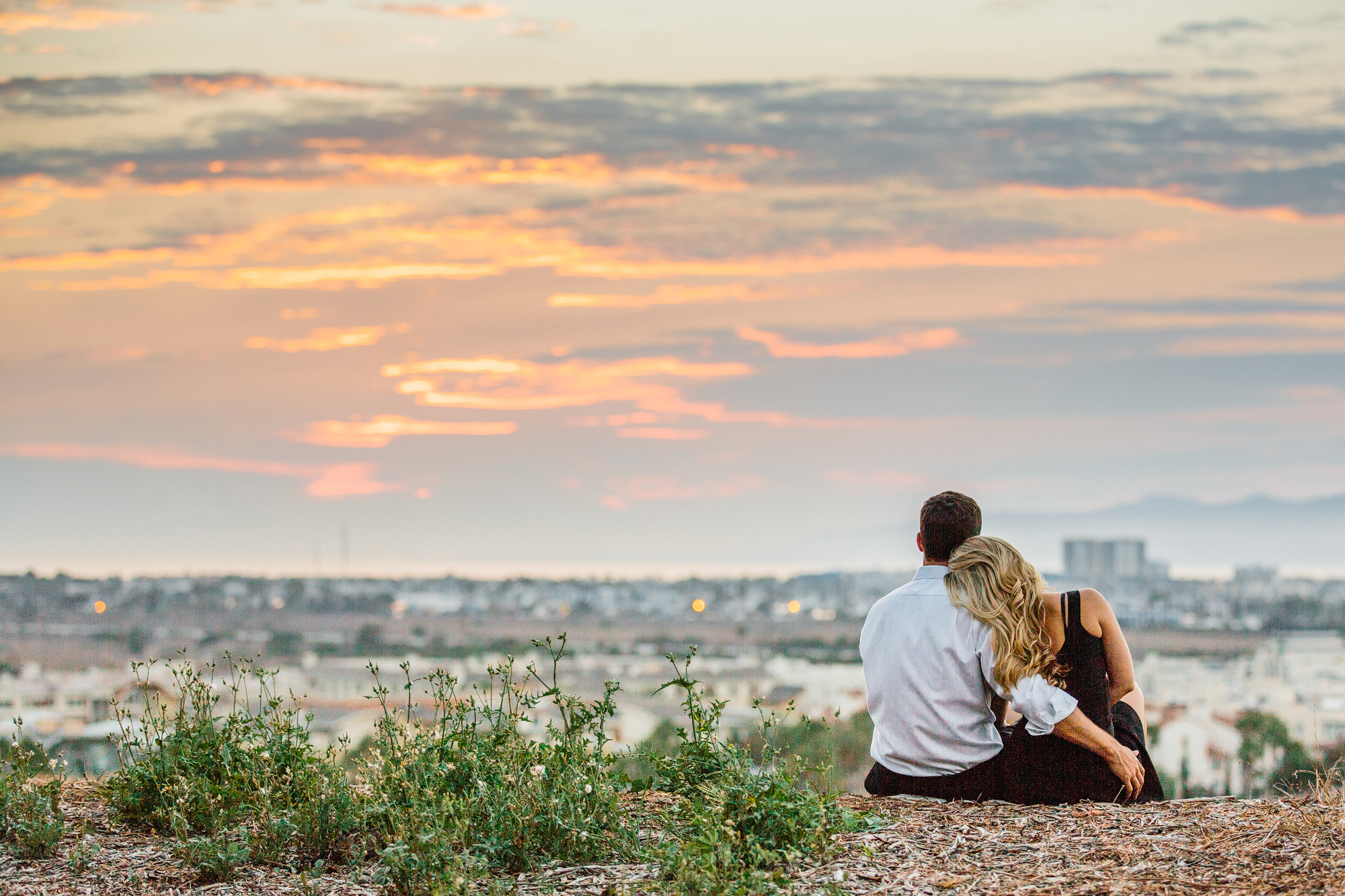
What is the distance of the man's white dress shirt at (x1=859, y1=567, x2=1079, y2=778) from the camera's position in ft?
18.2

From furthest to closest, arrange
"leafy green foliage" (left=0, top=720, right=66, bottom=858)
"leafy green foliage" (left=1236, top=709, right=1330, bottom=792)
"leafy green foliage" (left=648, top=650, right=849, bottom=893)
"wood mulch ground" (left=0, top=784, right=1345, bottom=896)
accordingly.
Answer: "leafy green foliage" (left=1236, top=709, right=1330, bottom=792)
"leafy green foliage" (left=0, top=720, right=66, bottom=858)
"wood mulch ground" (left=0, top=784, right=1345, bottom=896)
"leafy green foliage" (left=648, top=650, right=849, bottom=893)

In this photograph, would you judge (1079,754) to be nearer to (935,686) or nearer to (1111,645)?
(1111,645)

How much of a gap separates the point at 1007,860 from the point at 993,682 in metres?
0.78

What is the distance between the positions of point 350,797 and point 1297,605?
2561 inches

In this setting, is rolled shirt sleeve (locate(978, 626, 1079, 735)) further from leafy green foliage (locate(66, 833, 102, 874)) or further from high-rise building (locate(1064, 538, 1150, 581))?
high-rise building (locate(1064, 538, 1150, 581))

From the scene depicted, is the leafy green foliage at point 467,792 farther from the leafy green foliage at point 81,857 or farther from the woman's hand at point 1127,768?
the woman's hand at point 1127,768

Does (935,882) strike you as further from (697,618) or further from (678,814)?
(697,618)

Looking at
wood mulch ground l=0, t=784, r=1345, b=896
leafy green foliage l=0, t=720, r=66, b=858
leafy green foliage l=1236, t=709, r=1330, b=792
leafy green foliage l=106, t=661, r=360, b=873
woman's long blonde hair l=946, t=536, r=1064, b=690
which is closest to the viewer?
wood mulch ground l=0, t=784, r=1345, b=896

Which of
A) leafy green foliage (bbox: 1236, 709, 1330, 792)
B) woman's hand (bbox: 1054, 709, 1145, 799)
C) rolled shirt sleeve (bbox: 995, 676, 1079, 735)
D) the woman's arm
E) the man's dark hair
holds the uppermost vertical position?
the man's dark hair

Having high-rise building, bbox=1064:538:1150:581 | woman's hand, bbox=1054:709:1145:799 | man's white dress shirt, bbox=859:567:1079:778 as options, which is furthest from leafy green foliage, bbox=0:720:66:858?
high-rise building, bbox=1064:538:1150:581

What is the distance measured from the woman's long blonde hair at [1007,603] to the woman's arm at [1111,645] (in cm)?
21

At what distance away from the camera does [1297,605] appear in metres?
62.2

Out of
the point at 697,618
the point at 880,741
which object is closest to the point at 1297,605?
the point at 697,618

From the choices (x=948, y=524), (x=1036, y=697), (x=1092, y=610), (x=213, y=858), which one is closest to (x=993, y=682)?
→ (x=1036, y=697)
